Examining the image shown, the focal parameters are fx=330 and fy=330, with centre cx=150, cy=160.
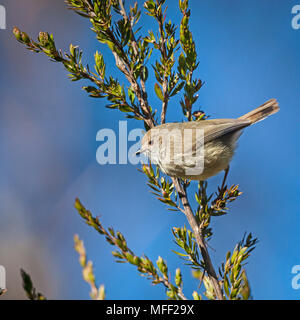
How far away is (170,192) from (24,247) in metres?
1.11

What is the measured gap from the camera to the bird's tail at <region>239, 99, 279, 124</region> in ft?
5.50

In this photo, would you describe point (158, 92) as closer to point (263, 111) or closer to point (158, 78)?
point (158, 78)

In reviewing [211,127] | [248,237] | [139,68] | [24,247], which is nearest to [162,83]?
[139,68]

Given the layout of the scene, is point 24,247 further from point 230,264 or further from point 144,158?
point 230,264

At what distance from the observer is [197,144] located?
5.11ft

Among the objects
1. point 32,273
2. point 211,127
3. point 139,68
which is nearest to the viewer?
point 139,68

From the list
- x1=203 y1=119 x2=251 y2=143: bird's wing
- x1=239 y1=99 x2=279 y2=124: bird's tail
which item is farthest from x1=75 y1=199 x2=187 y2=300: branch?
x1=239 y1=99 x2=279 y2=124: bird's tail

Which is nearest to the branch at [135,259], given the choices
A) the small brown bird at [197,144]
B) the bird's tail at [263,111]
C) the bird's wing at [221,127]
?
the small brown bird at [197,144]

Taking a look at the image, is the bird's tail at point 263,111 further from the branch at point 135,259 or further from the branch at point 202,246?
the branch at point 135,259

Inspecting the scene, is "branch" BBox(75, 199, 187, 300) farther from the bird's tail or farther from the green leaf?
the bird's tail

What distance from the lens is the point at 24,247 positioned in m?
1.86

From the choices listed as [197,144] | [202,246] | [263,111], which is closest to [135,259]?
[202,246]

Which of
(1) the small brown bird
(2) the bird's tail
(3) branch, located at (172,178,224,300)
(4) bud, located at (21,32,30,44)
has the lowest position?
(3) branch, located at (172,178,224,300)
